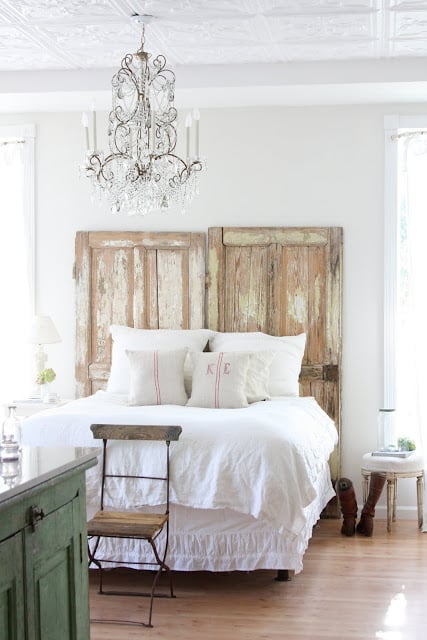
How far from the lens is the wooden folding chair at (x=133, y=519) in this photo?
13.5 ft

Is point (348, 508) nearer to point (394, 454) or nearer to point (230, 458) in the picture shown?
point (394, 454)

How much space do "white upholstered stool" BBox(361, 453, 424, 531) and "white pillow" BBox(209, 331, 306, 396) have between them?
67 cm

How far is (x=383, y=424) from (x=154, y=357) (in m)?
1.65

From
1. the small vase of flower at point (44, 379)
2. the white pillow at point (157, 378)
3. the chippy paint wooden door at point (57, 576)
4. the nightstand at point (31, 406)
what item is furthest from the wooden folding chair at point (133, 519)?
the small vase of flower at point (44, 379)

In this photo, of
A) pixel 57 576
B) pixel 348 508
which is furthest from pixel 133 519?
pixel 348 508

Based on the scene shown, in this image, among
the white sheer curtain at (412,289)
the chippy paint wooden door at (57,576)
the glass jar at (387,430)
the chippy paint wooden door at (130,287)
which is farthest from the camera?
the chippy paint wooden door at (130,287)

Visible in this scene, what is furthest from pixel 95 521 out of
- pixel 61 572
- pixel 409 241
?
pixel 409 241

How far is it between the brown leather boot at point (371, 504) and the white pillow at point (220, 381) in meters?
1.03

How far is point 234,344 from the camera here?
6.08m

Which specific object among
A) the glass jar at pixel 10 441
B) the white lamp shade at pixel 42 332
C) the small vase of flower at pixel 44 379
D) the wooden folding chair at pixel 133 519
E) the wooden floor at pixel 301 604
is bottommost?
the wooden floor at pixel 301 604

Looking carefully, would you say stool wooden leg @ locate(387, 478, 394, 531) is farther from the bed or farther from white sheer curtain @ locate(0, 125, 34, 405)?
white sheer curtain @ locate(0, 125, 34, 405)

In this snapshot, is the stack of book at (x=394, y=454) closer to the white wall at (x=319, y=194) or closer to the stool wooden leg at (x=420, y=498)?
the stool wooden leg at (x=420, y=498)

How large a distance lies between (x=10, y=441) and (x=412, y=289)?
3992 mm

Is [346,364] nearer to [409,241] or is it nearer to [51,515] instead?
[409,241]
